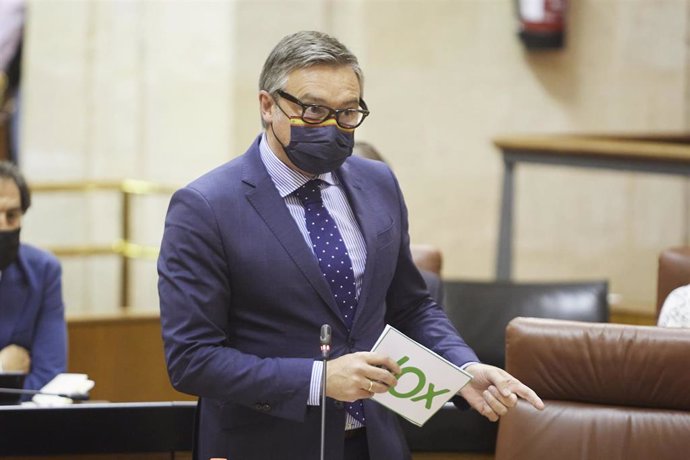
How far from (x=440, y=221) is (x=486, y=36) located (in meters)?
1.25

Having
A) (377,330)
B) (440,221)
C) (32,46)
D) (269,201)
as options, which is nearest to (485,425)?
(377,330)

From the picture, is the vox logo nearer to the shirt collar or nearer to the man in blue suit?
the man in blue suit

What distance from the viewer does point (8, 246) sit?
432cm

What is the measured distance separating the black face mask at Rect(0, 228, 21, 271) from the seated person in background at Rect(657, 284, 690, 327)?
2259 mm

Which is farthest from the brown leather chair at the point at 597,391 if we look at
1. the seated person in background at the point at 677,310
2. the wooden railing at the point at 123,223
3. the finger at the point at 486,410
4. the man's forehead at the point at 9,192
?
the wooden railing at the point at 123,223

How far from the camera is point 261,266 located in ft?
8.34

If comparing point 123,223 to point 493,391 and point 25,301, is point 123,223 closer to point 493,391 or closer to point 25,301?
point 25,301

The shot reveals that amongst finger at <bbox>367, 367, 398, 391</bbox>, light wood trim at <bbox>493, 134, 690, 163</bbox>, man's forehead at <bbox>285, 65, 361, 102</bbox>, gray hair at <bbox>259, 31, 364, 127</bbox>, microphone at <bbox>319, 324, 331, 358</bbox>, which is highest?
light wood trim at <bbox>493, 134, 690, 163</bbox>

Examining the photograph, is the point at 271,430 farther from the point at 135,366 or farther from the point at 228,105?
the point at 228,105

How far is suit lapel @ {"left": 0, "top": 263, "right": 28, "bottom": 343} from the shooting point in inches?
173

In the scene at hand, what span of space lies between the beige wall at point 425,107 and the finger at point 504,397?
5.26 meters

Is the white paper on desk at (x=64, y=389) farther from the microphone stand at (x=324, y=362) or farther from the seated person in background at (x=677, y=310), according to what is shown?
the seated person in background at (x=677, y=310)

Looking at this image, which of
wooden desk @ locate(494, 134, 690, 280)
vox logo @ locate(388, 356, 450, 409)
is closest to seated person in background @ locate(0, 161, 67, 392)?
vox logo @ locate(388, 356, 450, 409)

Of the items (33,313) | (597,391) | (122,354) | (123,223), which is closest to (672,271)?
(597,391)
